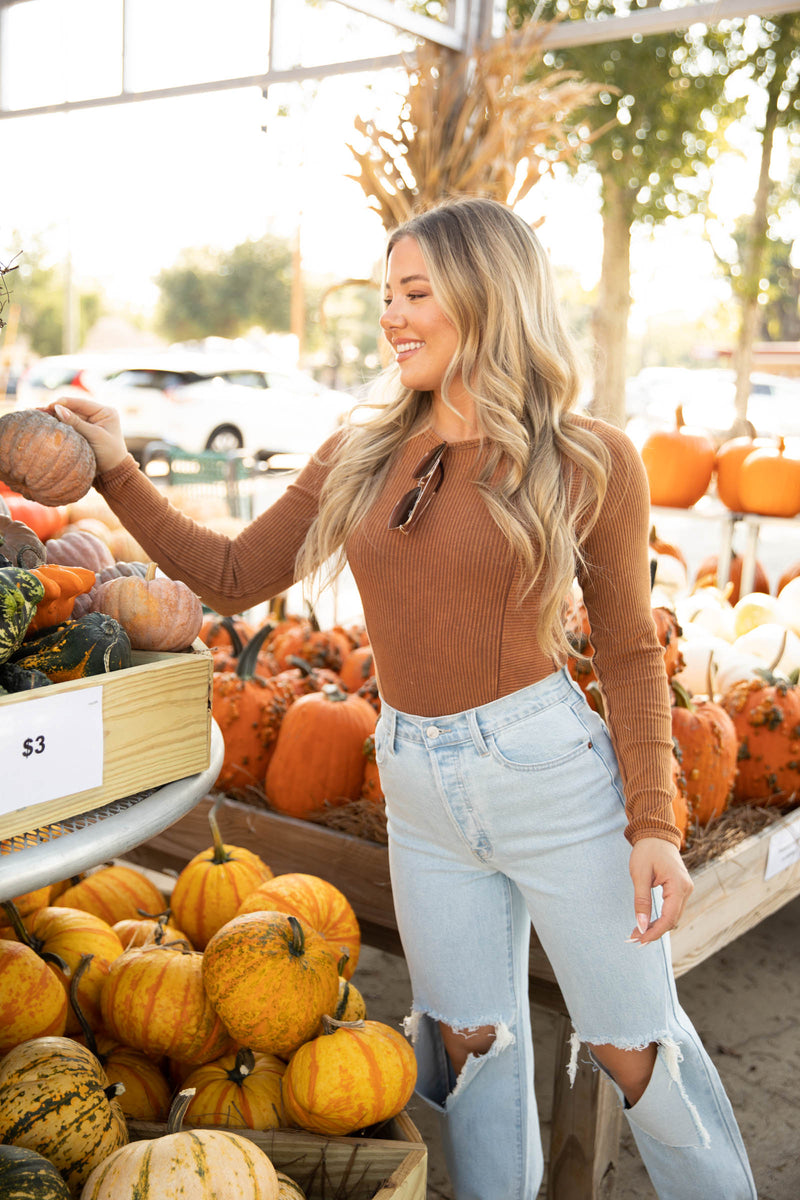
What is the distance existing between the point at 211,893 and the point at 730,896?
1.09m

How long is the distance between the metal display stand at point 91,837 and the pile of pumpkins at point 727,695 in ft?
3.27

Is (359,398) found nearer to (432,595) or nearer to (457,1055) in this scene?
(432,595)

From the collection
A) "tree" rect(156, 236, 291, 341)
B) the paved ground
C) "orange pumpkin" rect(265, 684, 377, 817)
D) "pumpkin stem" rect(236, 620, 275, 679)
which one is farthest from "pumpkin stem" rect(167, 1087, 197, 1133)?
"tree" rect(156, 236, 291, 341)

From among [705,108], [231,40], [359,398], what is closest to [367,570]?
[359,398]

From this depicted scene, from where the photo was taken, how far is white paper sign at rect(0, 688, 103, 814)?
0.84 metres

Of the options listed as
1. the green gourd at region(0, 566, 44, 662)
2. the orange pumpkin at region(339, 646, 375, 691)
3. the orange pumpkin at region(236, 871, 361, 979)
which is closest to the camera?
the green gourd at region(0, 566, 44, 662)

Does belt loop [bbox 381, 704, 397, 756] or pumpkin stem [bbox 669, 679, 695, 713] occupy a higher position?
belt loop [bbox 381, 704, 397, 756]

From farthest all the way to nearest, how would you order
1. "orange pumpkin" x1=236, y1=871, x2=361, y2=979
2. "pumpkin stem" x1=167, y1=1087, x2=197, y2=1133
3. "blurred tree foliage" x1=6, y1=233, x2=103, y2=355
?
1. "blurred tree foliage" x1=6, y1=233, x2=103, y2=355
2. "orange pumpkin" x1=236, y1=871, x2=361, y2=979
3. "pumpkin stem" x1=167, y1=1087, x2=197, y2=1133

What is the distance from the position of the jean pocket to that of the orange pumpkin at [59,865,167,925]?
77 cm

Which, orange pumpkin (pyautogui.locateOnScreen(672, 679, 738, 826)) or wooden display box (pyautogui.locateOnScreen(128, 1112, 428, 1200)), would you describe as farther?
orange pumpkin (pyautogui.locateOnScreen(672, 679, 738, 826))

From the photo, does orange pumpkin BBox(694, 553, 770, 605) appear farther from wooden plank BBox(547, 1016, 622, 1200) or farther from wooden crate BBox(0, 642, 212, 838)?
wooden crate BBox(0, 642, 212, 838)

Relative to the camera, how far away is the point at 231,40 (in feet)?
14.6

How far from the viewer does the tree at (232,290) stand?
3141cm

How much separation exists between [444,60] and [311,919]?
9.42ft
